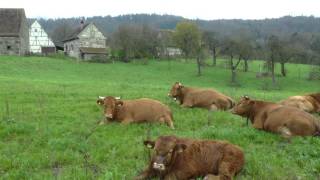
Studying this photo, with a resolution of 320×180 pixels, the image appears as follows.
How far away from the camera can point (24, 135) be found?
40.8 feet

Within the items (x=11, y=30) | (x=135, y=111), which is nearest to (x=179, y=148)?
(x=135, y=111)

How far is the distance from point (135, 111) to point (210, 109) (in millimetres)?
3742

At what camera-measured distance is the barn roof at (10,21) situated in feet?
283

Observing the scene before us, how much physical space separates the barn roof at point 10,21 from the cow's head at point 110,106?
76.3 metres

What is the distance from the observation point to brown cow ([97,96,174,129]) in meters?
14.2

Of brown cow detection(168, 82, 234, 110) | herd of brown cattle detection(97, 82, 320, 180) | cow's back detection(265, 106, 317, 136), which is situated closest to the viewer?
herd of brown cattle detection(97, 82, 320, 180)

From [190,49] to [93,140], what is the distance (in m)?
77.4

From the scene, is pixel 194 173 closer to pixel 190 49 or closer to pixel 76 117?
pixel 76 117

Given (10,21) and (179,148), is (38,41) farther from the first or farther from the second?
(179,148)

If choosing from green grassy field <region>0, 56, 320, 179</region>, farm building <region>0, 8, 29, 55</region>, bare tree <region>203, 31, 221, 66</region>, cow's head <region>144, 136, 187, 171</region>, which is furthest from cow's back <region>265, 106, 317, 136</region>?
farm building <region>0, 8, 29, 55</region>

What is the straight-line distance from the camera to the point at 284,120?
39.4ft

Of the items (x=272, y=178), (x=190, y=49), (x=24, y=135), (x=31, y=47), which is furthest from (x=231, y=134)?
(x=31, y=47)

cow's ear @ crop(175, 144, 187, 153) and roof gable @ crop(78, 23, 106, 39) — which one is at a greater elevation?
roof gable @ crop(78, 23, 106, 39)

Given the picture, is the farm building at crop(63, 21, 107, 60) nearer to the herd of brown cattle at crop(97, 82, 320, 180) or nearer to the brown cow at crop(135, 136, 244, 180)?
the herd of brown cattle at crop(97, 82, 320, 180)
